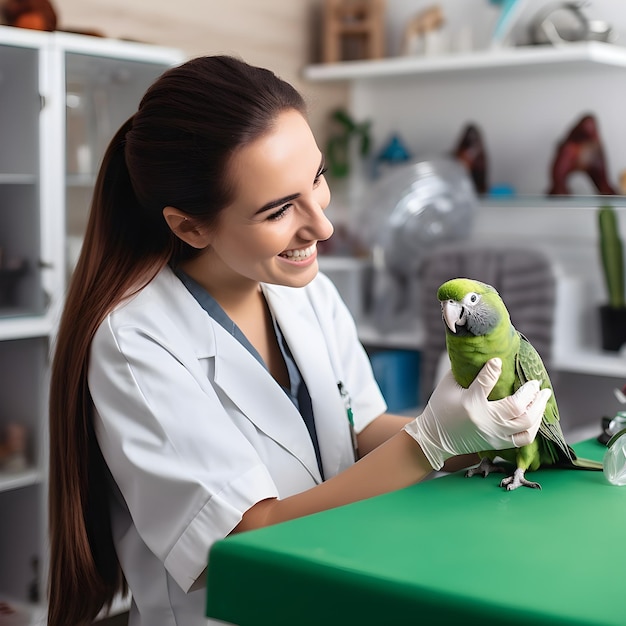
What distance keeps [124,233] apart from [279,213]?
25 centimetres

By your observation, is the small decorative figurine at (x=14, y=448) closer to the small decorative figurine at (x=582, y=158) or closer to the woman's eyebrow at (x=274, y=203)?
the woman's eyebrow at (x=274, y=203)

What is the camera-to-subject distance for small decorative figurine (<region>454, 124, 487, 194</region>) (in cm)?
313

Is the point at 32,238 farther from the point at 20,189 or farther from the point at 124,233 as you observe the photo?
the point at 124,233

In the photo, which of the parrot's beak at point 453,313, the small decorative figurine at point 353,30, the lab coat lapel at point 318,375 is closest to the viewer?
the parrot's beak at point 453,313

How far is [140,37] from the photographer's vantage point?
302cm

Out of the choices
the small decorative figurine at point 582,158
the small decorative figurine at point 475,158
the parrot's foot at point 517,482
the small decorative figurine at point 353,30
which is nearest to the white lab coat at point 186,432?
the parrot's foot at point 517,482

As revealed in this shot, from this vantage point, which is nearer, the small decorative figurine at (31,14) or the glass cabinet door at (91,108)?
the small decorative figurine at (31,14)

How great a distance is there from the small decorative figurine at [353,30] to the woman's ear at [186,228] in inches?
86.5

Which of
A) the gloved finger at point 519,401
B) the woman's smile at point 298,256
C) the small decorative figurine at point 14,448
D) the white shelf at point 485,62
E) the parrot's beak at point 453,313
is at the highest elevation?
the white shelf at point 485,62

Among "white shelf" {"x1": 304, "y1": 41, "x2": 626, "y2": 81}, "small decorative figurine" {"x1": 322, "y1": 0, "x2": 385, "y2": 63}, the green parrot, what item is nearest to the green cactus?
"white shelf" {"x1": 304, "y1": 41, "x2": 626, "y2": 81}

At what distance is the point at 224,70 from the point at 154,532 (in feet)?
1.96

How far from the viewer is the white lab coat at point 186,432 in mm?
1177

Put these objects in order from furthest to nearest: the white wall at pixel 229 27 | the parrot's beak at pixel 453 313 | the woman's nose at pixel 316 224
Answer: the white wall at pixel 229 27, the woman's nose at pixel 316 224, the parrot's beak at pixel 453 313

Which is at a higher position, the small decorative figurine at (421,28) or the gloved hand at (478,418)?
the small decorative figurine at (421,28)
